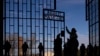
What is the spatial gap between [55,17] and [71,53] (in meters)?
10.3

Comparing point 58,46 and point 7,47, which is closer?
point 58,46

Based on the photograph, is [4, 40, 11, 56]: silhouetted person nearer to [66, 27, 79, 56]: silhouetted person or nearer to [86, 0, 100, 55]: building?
[66, 27, 79, 56]: silhouetted person

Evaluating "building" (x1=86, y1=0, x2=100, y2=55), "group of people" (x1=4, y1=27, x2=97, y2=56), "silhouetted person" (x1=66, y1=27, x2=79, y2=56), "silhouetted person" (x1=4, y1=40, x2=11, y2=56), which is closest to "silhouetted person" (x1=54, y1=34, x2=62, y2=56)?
"group of people" (x1=4, y1=27, x2=97, y2=56)

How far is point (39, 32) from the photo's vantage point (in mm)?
50000

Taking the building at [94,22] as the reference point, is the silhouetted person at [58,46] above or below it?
below

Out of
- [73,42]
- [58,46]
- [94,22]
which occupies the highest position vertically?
[94,22]

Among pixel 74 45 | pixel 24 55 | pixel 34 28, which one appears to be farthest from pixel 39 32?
pixel 74 45

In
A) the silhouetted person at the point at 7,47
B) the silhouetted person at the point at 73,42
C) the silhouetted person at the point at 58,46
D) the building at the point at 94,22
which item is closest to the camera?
the building at the point at 94,22

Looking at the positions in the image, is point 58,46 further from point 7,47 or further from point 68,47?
point 7,47

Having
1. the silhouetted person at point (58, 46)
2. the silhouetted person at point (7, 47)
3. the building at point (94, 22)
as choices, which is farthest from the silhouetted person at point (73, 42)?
the silhouetted person at point (7, 47)

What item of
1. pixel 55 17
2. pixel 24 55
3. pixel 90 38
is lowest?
pixel 24 55

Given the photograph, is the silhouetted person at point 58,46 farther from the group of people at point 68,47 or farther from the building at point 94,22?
the building at point 94,22

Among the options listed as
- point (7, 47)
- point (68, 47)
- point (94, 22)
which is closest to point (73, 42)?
point (68, 47)

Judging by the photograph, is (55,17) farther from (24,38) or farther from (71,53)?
(71,53)
